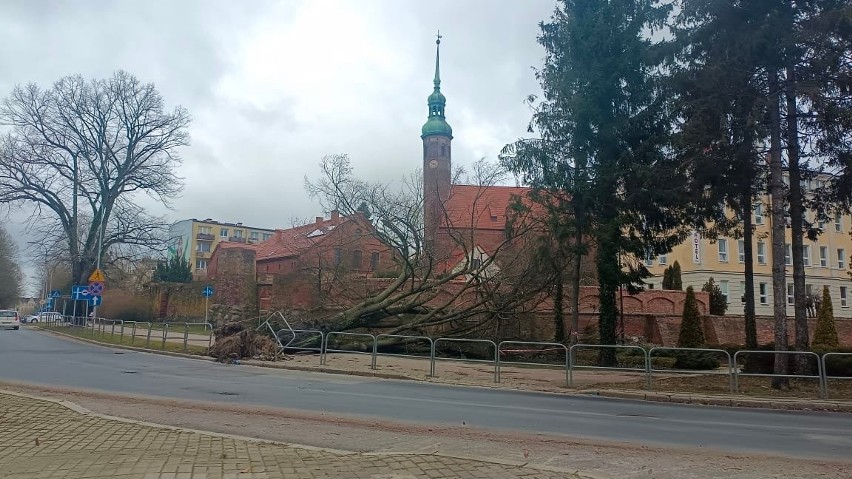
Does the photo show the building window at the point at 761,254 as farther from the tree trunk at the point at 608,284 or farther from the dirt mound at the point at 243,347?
the dirt mound at the point at 243,347

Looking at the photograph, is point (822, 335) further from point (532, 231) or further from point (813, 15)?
point (813, 15)

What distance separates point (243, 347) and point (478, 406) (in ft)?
40.5

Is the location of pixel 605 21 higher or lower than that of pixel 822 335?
higher

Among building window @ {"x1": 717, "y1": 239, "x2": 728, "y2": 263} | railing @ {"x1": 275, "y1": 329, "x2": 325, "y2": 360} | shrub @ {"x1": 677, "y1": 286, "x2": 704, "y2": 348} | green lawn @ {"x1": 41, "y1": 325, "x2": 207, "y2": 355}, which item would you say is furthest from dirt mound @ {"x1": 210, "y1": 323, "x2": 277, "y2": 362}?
building window @ {"x1": 717, "y1": 239, "x2": 728, "y2": 263}

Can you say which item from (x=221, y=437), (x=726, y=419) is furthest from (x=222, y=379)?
(x=726, y=419)

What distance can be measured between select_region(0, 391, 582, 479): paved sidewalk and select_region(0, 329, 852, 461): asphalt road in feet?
10.9

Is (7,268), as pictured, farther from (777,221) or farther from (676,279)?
(777,221)

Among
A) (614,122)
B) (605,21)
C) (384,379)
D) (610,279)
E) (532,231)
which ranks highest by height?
(605,21)

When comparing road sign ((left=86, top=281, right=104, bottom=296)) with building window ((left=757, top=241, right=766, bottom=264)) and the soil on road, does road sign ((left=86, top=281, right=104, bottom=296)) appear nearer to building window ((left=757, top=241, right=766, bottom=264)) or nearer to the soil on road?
the soil on road

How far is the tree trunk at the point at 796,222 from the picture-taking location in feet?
59.0

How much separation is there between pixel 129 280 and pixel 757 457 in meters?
54.4

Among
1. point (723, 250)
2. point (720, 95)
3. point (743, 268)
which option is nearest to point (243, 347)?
point (720, 95)

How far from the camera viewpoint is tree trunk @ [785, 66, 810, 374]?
17984 mm

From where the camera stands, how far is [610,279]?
23984 millimetres
